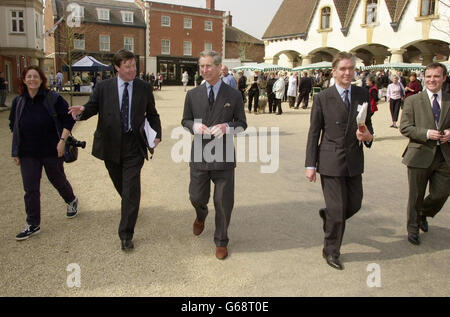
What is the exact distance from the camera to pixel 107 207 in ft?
17.9

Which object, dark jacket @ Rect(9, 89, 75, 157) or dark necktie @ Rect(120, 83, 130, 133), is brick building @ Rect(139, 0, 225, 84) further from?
dark necktie @ Rect(120, 83, 130, 133)

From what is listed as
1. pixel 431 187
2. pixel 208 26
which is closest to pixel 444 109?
pixel 431 187

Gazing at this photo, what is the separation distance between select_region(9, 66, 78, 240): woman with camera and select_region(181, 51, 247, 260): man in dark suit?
151 centimetres

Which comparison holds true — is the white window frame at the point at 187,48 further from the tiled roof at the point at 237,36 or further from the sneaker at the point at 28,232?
the sneaker at the point at 28,232

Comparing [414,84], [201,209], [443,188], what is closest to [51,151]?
[201,209]

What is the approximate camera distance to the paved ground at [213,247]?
3.40 meters

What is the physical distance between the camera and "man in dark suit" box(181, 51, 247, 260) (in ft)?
13.1

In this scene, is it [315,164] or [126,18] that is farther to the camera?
[126,18]

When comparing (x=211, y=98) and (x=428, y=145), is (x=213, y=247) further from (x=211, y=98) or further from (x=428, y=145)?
(x=428, y=145)

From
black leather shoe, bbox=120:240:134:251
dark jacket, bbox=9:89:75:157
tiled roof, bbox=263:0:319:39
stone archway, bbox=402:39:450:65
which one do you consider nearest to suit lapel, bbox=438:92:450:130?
black leather shoe, bbox=120:240:134:251

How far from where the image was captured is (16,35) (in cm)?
2909

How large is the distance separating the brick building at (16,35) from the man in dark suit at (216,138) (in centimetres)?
2862

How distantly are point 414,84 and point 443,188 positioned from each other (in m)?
9.32
